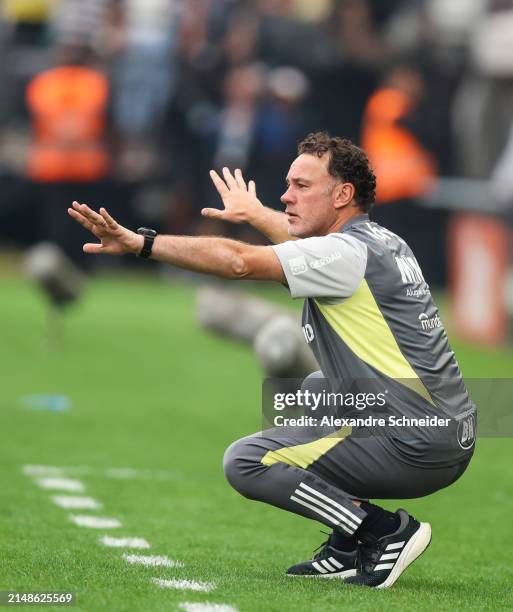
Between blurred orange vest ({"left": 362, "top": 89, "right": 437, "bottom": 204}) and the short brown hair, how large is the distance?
13.9m

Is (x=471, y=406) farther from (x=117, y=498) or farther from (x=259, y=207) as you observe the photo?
(x=117, y=498)

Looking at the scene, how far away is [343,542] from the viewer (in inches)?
269

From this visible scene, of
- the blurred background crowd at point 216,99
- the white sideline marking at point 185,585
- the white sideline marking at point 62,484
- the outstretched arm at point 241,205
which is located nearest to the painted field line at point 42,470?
the white sideline marking at point 62,484

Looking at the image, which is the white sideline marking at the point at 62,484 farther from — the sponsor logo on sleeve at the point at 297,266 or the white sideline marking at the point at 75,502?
the sponsor logo on sleeve at the point at 297,266

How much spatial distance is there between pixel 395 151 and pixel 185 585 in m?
15.0

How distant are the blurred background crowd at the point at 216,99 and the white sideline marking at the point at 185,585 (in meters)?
13.9

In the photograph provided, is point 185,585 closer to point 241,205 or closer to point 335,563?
point 335,563

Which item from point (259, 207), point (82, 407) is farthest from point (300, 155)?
point (82, 407)

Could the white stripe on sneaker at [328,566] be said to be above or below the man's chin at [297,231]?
below

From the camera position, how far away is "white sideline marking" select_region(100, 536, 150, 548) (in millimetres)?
7371

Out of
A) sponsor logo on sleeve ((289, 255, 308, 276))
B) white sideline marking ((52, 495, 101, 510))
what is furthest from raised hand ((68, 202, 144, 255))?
white sideline marking ((52, 495, 101, 510))

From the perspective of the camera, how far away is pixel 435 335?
6539 mm

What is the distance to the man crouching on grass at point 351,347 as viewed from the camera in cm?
632

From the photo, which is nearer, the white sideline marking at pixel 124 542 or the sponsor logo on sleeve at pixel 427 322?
the sponsor logo on sleeve at pixel 427 322
